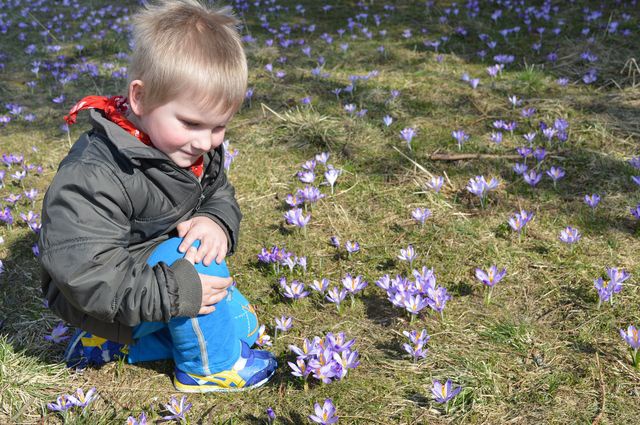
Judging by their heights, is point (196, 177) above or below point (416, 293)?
above

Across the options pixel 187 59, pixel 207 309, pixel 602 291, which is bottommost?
pixel 602 291

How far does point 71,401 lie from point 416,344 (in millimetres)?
1663

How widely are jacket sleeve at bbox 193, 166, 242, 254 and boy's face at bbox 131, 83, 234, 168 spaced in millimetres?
446

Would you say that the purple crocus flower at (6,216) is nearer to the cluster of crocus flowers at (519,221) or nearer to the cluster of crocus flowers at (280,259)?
the cluster of crocus flowers at (280,259)

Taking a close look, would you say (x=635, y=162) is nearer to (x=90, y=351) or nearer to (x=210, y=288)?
(x=210, y=288)

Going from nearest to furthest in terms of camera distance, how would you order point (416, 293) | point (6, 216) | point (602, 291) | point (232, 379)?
point (232, 379) → point (602, 291) → point (416, 293) → point (6, 216)

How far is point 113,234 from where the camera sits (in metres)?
2.57

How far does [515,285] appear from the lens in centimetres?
357

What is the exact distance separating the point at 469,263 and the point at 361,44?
5.10 meters

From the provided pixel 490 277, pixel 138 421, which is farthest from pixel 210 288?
pixel 490 277

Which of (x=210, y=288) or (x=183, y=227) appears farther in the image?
(x=183, y=227)

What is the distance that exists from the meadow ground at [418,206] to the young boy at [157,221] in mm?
210

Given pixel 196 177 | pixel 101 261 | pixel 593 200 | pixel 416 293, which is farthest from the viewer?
pixel 593 200

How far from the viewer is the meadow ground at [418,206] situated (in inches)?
114
